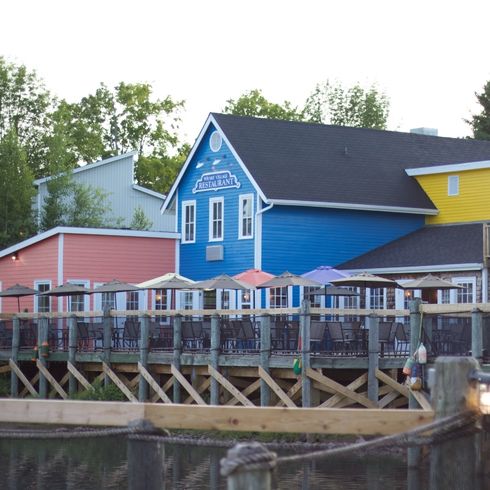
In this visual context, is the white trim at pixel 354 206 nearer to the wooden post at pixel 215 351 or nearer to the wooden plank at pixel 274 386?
the wooden post at pixel 215 351

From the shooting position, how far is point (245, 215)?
39.1 metres

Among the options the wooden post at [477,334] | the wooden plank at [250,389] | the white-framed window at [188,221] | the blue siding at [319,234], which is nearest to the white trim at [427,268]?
the blue siding at [319,234]

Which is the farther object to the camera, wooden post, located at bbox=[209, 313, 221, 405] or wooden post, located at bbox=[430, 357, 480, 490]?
wooden post, located at bbox=[209, 313, 221, 405]

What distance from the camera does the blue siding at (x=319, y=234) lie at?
38.5 m

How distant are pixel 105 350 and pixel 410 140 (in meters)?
19.1

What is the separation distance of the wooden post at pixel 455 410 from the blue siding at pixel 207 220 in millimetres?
30703

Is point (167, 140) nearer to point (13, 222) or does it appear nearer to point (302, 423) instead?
point (13, 222)

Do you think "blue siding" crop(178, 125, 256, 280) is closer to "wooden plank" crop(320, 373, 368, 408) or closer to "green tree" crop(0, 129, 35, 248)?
"green tree" crop(0, 129, 35, 248)

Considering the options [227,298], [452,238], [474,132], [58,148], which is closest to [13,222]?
[58,148]

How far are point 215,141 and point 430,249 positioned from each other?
8078 mm

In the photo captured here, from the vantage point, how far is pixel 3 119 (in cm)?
6556

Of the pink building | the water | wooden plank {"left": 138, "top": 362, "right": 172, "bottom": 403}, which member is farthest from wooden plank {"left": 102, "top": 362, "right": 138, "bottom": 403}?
the pink building

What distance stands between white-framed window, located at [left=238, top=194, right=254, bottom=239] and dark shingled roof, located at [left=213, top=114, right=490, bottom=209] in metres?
0.81

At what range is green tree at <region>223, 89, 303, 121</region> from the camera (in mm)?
75688
